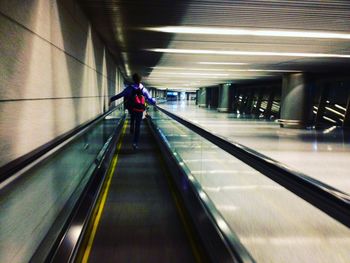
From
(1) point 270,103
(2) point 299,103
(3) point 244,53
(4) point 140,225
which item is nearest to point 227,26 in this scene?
(3) point 244,53

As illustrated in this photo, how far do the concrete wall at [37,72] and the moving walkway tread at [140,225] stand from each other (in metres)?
1.15

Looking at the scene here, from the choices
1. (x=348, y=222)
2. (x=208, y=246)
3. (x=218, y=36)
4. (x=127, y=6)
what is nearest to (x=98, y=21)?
(x=127, y=6)

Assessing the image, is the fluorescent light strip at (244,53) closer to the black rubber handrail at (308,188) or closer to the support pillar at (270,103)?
the black rubber handrail at (308,188)

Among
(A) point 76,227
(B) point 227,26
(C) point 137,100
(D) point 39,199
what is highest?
(B) point 227,26

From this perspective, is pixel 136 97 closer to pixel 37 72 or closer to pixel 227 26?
pixel 227 26

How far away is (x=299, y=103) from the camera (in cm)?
1789

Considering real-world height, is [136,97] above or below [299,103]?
above

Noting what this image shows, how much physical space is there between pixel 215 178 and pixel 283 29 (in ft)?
11.9

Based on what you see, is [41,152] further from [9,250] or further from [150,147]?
[150,147]

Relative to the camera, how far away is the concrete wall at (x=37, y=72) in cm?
297

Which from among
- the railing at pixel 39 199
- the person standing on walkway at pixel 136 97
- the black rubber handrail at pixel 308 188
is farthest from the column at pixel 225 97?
the black rubber handrail at pixel 308 188

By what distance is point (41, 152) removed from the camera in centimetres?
290

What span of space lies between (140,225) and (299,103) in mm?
15496

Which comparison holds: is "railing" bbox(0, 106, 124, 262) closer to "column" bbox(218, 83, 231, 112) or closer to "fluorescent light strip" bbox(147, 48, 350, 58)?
"fluorescent light strip" bbox(147, 48, 350, 58)
